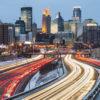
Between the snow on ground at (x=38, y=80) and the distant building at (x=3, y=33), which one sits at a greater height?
the distant building at (x=3, y=33)

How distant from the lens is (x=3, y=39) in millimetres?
196125

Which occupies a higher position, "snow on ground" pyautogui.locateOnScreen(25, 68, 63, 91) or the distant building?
the distant building

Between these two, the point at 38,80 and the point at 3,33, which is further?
the point at 3,33

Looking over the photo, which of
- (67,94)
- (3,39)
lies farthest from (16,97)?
(3,39)

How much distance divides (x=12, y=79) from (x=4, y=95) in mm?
Answer: 11935

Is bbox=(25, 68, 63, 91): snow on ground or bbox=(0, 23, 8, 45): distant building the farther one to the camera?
bbox=(0, 23, 8, 45): distant building

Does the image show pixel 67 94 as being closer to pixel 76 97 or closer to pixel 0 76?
pixel 76 97

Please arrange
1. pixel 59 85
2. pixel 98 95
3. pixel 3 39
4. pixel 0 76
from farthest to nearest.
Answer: pixel 3 39 < pixel 0 76 < pixel 59 85 < pixel 98 95

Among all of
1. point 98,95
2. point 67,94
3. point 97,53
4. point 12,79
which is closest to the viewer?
point 67,94

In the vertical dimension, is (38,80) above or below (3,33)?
below

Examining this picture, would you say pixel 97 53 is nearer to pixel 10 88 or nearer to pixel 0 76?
pixel 0 76

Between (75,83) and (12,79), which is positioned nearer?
(75,83)

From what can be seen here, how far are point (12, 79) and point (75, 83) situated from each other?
12.2m

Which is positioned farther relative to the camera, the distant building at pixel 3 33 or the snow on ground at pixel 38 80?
the distant building at pixel 3 33
